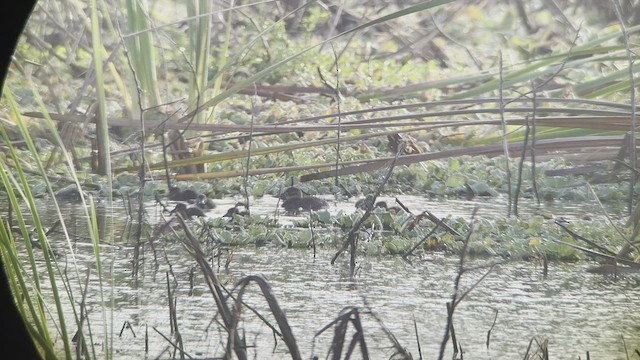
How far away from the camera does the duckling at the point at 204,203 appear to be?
4.28 meters

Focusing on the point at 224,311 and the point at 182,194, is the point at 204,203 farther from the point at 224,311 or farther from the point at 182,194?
the point at 224,311

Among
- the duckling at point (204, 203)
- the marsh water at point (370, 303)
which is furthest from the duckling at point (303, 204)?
the marsh water at point (370, 303)

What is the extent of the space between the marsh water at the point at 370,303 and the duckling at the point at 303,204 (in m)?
0.61

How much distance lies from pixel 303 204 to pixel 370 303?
1340 millimetres

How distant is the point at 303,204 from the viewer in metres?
4.33

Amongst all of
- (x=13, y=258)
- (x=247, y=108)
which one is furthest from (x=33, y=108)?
(x=13, y=258)

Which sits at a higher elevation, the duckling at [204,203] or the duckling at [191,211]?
the duckling at [204,203]

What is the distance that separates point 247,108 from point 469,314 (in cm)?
327

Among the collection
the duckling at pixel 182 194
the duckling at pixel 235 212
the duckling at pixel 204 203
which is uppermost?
the duckling at pixel 182 194

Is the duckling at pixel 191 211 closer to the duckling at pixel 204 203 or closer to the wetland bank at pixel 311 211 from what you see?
the wetland bank at pixel 311 211

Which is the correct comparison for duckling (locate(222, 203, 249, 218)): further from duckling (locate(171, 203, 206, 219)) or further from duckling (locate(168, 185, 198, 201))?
duckling (locate(168, 185, 198, 201))

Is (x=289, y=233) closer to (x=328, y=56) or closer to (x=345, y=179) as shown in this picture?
(x=345, y=179)

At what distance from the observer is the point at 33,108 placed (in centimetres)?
582

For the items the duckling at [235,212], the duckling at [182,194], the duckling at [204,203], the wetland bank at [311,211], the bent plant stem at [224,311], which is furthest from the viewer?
the duckling at [182,194]
